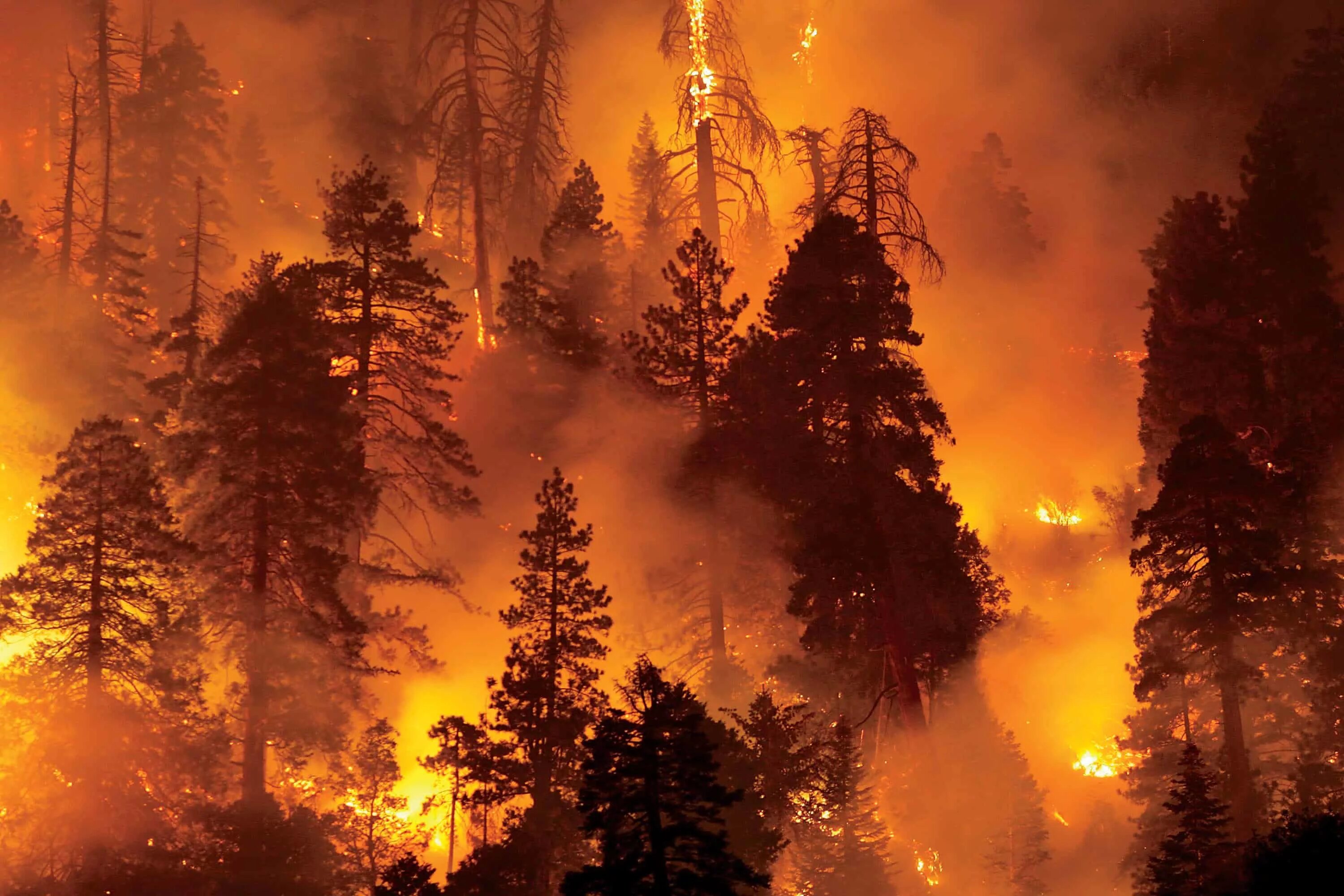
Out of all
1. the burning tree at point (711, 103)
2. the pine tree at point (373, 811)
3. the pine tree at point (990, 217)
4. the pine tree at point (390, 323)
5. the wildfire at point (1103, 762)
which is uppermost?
the pine tree at point (990, 217)

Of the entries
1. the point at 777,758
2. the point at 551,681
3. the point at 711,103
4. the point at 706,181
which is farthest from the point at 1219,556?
the point at 711,103

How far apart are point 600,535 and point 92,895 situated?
694 inches

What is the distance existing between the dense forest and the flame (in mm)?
314

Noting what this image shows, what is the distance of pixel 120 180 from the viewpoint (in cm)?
5378

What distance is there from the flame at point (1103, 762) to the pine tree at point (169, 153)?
1747 inches

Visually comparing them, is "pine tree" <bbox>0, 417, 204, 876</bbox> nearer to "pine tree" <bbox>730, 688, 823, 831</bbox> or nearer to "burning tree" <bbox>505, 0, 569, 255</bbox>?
"pine tree" <bbox>730, 688, 823, 831</bbox>

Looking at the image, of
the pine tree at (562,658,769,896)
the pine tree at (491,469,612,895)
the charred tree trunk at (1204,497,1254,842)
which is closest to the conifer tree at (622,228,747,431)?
the pine tree at (491,469,612,895)

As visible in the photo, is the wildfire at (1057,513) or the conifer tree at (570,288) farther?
the wildfire at (1057,513)

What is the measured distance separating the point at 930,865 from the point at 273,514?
54.0 feet

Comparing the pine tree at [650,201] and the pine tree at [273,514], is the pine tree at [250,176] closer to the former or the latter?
the pine tree at [650,201]

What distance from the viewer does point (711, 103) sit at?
1534 inches

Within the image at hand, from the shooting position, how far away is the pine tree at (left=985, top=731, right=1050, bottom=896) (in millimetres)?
31625

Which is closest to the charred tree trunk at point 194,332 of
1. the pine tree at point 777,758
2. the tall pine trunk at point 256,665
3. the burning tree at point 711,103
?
the tall pine trunk at point 256,665

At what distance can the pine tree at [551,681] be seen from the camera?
22219 mm
